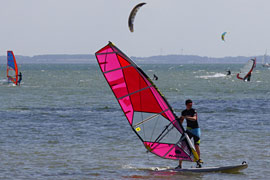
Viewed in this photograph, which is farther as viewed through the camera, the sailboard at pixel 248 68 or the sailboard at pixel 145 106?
the sailboard at pixel 248 68

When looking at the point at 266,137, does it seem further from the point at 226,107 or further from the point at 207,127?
the point at 226,107

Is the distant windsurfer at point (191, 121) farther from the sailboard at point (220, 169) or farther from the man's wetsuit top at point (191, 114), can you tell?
the sailboard at point (220, 169)

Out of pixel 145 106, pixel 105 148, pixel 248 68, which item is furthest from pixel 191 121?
pixel 248 68

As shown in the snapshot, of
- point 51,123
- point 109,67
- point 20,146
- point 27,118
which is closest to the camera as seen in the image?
point 109,67

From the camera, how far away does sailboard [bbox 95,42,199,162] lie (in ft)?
35.9

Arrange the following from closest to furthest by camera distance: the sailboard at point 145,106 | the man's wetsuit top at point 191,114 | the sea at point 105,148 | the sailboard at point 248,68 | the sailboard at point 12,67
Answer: the sailboard at point 145,106
the man's wetsuit top at point 191,114
the sea at point 105,148
the sailboard at point 12,67
the sailboard at point 248,68

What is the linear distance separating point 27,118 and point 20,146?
27.0 feet

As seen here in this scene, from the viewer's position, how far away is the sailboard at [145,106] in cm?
1095

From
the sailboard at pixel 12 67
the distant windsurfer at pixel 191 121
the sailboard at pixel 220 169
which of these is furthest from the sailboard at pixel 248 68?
the distant windsurfer at pixel 191 121

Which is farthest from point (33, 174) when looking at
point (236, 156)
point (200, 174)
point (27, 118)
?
point (27, 118)

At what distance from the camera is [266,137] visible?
56.2 feet

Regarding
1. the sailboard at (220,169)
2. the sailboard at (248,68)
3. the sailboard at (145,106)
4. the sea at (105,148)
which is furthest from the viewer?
the sailboard at (248,68)

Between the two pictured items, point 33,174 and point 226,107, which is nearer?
point 33,174

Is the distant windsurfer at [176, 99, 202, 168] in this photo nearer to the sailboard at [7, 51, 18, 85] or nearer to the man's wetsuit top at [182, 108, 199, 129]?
the man's wetsuit top at [182, 108, 199, 129]
